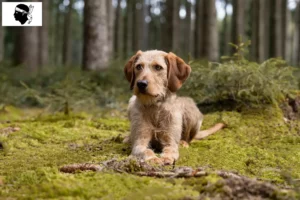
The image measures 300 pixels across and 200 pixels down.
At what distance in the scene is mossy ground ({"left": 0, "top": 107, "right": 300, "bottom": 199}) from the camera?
280 cm

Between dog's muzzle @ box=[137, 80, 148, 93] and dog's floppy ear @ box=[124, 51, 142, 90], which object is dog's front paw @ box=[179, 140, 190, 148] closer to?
dog's floppy ear @ box=[124, 51, 142, 90]

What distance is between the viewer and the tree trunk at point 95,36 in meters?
10.5

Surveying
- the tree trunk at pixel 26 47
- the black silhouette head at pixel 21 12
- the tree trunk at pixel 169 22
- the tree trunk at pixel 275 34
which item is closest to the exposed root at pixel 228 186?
the black silhouette head at pixel 21 12

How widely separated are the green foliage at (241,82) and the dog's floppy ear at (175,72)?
2055mm

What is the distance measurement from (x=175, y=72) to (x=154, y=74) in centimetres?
32

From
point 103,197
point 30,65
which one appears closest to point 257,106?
point 103,197

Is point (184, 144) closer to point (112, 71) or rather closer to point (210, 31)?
point (112, 71)

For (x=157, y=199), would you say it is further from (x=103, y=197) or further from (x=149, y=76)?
(x=149, y=76)

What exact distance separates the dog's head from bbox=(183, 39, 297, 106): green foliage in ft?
6.96

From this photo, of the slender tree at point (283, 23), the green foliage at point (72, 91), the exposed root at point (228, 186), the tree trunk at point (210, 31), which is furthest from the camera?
the slender tree at point (283, 23)

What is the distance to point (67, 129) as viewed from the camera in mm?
6348

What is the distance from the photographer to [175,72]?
15.8ft

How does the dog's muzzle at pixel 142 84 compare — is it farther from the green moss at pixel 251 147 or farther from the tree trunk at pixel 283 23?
the tree trunk at pixel 283 23

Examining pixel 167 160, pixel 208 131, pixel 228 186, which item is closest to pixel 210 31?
pixel 208 131
